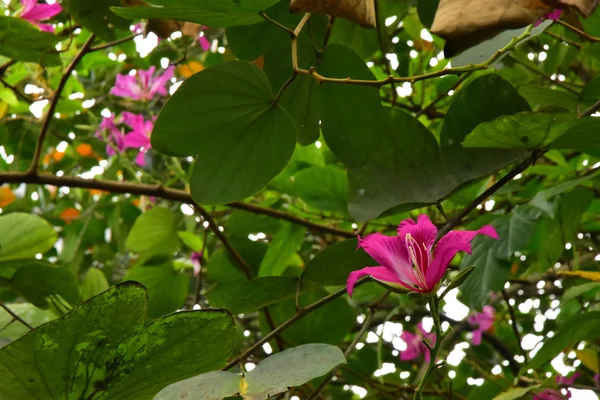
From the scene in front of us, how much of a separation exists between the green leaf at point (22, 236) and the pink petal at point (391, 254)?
40cm

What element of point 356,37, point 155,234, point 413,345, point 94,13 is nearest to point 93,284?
point 155,234

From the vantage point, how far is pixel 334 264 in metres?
0.63

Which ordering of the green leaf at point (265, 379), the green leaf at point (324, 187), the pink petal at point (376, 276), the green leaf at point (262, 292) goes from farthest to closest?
the green leaf at point (324, 187) → the green leaf at point (262, 292) → the pink petal at point (376, 276) → the green leaf at point (265, 379)

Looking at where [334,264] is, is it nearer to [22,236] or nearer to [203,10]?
[203,10]

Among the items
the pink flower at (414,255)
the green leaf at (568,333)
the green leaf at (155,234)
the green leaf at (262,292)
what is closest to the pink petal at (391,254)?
the pink flower at (414,255)

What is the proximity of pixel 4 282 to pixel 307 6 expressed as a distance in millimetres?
450

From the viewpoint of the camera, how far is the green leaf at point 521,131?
557 mm

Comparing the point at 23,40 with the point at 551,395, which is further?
the point at 551,395

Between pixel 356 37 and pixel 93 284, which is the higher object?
pixel 356 37

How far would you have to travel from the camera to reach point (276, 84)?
701 millimetres

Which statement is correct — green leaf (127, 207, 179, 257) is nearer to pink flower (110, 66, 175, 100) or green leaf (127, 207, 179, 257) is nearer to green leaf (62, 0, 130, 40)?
green leaf (62, 0, 130, 40)

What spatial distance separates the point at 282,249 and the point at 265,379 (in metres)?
0.49

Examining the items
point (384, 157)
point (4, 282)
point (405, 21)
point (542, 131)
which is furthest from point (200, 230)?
point (542, 131)

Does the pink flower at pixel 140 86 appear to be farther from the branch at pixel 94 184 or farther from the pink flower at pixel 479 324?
the pink flower at pixel 479 324
